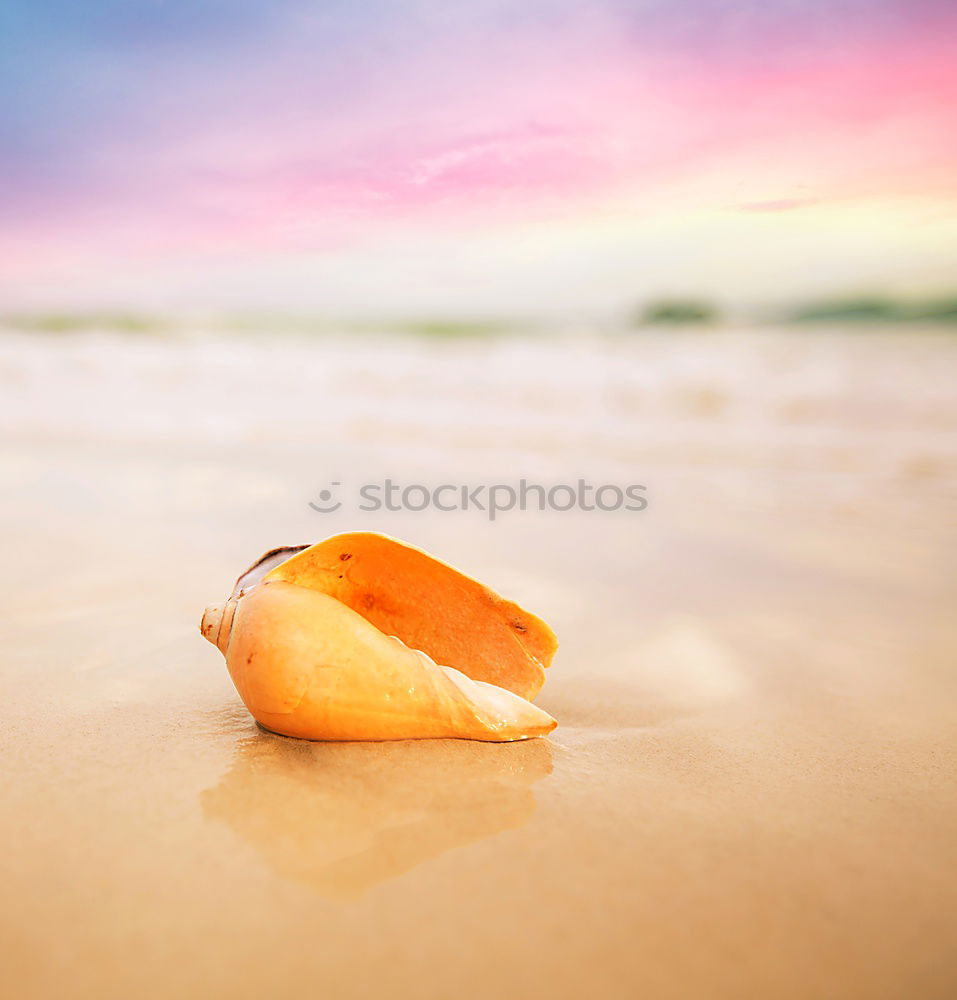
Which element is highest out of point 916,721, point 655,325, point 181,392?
point 655,325

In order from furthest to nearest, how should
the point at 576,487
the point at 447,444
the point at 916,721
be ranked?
the point at 447,444 < the point at 576,487 < the point at 916,721

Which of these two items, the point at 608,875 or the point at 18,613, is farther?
the point at 18,613

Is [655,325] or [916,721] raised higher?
[655,325]

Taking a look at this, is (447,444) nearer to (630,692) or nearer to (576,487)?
(576,487)

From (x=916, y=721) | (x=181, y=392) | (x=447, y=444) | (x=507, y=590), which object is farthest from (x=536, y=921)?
(x=181, y=392)

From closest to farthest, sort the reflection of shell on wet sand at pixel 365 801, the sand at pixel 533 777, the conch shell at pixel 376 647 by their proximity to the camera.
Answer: the sand at pixel 533 777 < the reflection of shell on wet sand at pixel 365 801 < the conch shell at pixel 376 647
